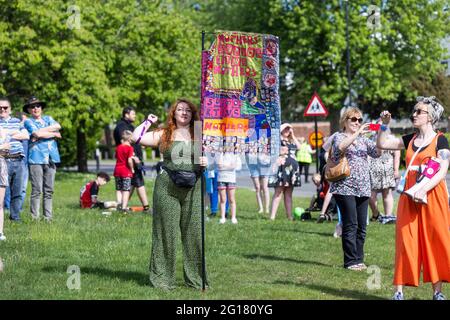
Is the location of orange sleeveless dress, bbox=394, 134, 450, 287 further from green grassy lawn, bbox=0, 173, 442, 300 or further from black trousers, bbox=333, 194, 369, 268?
black trousers, bbox=333, 194, 369, 268

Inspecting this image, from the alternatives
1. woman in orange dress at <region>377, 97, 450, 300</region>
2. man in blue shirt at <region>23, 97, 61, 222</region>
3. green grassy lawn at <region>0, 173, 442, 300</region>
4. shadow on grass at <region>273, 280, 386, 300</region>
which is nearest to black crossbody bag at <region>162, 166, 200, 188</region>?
green grassy lawn at <region>0, 173, 442, 300</region>

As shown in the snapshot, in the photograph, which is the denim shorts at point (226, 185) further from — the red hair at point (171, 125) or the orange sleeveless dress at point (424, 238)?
the orange sleeveless dress at point (424, 238)

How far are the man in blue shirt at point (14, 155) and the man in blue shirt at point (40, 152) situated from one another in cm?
21

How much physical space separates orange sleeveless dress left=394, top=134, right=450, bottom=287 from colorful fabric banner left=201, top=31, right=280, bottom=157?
1.65 metres

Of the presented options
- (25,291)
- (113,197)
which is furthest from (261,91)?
(113,197)

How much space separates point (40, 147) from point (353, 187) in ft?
18.5

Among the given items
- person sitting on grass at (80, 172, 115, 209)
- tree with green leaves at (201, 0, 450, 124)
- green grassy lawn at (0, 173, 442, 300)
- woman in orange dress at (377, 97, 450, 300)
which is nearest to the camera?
woman in orange dress at (377, 97, 450, 300)

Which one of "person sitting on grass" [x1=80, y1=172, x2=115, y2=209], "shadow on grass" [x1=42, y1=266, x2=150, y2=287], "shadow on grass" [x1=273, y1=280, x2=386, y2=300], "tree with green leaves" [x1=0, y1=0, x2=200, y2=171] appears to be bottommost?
"shadow on grass" [x1=273, y1=280, x2=386, y2=300]

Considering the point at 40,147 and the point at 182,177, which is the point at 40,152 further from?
the point at 182,177

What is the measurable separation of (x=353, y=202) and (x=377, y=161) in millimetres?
5509

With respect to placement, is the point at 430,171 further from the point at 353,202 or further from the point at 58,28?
the point at 58,28

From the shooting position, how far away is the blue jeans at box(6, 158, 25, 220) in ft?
45.4

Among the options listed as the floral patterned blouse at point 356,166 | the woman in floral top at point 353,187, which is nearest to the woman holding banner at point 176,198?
the woman in floral top at point 353,187

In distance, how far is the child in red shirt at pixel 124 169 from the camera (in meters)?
16.7
